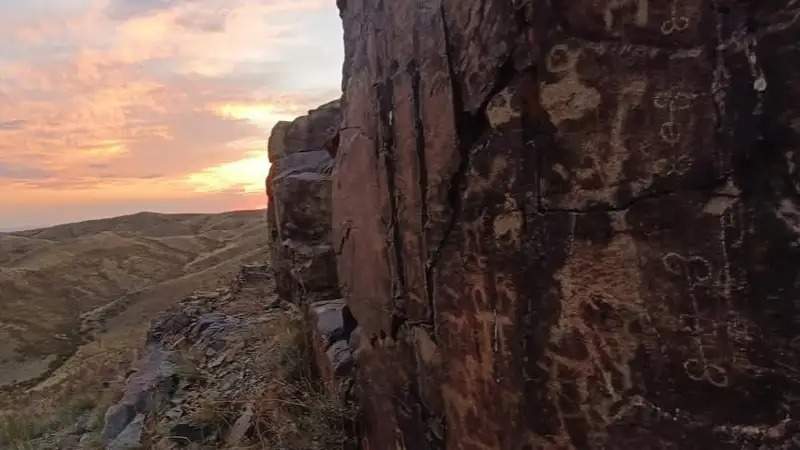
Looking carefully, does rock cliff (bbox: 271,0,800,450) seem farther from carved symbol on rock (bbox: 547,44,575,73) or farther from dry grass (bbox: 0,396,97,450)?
dry grass (bbox: 0,396,97,450)

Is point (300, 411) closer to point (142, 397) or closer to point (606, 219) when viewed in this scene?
point (142, 397)

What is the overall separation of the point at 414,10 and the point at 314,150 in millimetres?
4804

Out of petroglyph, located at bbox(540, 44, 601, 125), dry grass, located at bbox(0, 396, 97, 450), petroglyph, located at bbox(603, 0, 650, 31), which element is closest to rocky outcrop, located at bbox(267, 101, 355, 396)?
petroglyph, located at bbox(540, 44, 601, 125)

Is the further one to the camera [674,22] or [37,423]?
[37,423]

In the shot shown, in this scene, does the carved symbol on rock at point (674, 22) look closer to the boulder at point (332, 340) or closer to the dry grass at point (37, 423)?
the boulder at point (332, 340)

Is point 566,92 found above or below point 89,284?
above

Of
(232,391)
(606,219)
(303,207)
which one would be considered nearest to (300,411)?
(232,391)

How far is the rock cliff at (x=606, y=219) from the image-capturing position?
1702mm

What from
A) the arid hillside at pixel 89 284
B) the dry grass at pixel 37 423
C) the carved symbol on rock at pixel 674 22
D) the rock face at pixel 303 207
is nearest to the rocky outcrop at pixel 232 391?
the rock face at pixel 303 207

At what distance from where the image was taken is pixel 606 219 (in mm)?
1965

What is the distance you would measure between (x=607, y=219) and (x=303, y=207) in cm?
501

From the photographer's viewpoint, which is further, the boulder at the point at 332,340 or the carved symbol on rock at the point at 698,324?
the boulder at the point at 332,340

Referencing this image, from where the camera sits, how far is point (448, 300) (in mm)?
2584

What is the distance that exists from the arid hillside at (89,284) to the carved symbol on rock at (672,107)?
16.3 metres
